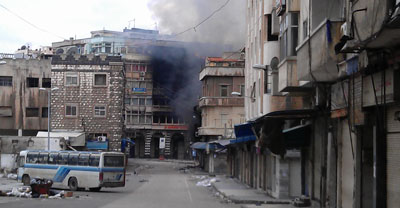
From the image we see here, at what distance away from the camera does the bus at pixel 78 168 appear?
32.2 m

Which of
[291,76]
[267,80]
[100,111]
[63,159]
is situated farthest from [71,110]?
[291,76]

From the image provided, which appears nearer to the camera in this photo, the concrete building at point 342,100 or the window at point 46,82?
the concrete building at point 342,100

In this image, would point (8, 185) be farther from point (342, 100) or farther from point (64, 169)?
point (342, 100)

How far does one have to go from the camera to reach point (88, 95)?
56094 millimetres

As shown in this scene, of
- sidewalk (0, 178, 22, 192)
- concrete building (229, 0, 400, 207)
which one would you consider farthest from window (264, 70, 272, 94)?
sidewalk (0, 178, 22, 192)

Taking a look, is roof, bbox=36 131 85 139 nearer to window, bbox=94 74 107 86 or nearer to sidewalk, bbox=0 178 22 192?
window, bbox=94 74 107 86

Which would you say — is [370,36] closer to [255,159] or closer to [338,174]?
[338,174]

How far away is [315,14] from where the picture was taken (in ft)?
51.7

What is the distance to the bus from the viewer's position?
3225 centimetres

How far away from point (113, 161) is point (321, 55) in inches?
847

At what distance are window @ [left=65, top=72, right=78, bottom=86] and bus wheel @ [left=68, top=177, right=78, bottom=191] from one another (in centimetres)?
2421

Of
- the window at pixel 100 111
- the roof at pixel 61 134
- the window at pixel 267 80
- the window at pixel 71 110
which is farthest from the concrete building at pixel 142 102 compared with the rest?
the window at pixel 267 80

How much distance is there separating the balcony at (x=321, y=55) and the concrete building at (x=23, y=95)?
45377mm

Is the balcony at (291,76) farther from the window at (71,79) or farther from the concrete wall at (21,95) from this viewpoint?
the concrete wall at (21,95)
